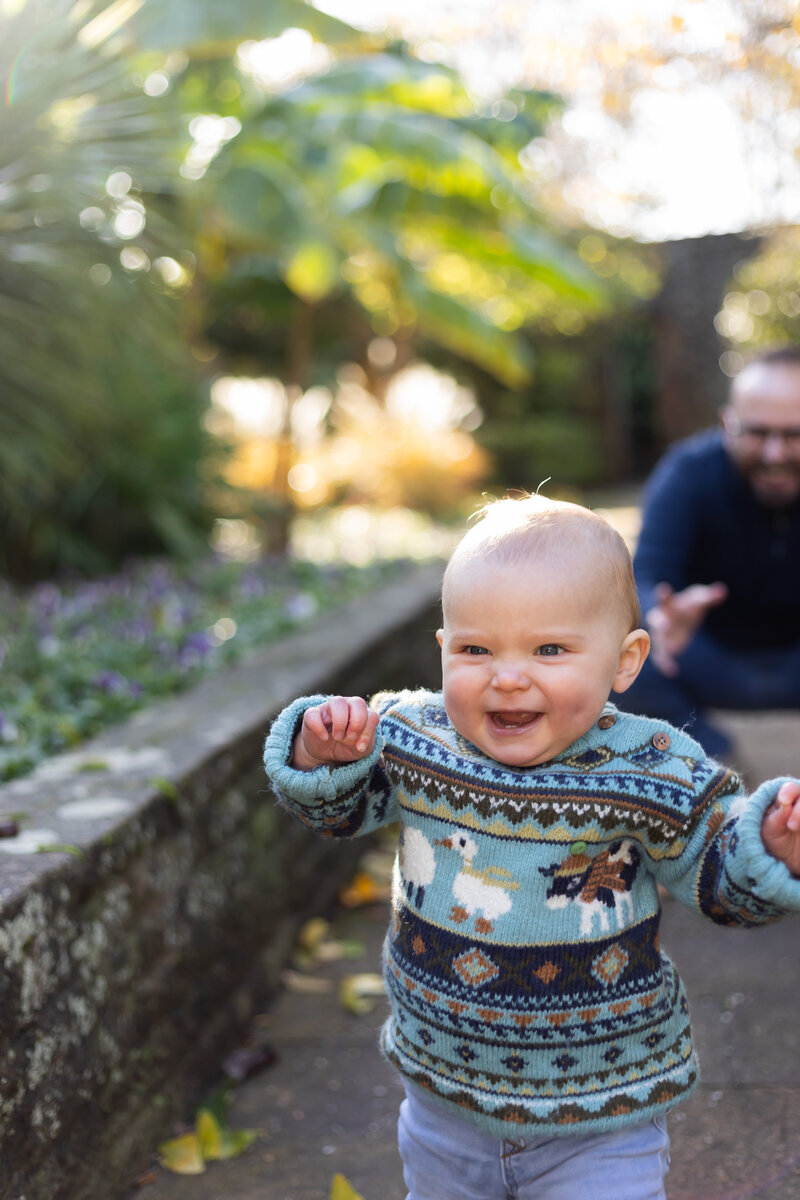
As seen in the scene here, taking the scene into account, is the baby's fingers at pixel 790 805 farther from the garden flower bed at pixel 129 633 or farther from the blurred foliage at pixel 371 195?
the blurred foliage at pixel 371 195

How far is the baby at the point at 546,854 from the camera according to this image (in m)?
1.51

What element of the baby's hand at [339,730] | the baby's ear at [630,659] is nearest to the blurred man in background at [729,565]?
the baby's ear at [630,659]

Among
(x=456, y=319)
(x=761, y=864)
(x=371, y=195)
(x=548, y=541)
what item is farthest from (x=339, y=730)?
(x=456, y=319)

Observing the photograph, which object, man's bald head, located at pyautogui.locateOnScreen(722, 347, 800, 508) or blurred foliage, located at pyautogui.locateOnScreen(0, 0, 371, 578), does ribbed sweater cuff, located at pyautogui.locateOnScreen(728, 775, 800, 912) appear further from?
blurred foliage, located at pyautogui.locateOnScreen(0, 0, 371, 578)

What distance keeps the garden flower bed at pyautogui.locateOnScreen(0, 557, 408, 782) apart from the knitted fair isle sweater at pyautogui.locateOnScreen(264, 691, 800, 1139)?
1343 millimetres

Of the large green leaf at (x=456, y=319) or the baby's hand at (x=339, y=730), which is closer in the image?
the baby's hand at (x=339, y=730)

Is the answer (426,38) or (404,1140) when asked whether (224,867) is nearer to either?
(404,1140)

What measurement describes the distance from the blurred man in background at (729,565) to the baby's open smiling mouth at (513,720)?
6.44ft

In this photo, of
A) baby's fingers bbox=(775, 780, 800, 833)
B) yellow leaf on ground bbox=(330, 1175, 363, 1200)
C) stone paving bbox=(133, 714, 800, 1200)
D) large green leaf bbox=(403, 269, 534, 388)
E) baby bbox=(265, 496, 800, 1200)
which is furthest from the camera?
large green leaf bbox=(403, 269, 534, 388)

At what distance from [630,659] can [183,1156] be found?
1.34 metres

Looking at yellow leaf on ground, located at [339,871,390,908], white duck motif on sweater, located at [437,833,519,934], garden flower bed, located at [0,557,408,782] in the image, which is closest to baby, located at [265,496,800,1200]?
white duck motif on sweater, located at [437,833,519,934]

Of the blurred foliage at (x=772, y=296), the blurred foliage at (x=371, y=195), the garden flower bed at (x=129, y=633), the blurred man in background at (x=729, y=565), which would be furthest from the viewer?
the blurred foliage at (x=772, y=296)

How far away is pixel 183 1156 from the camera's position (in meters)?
2.19

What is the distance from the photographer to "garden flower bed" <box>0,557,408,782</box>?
121 inches
